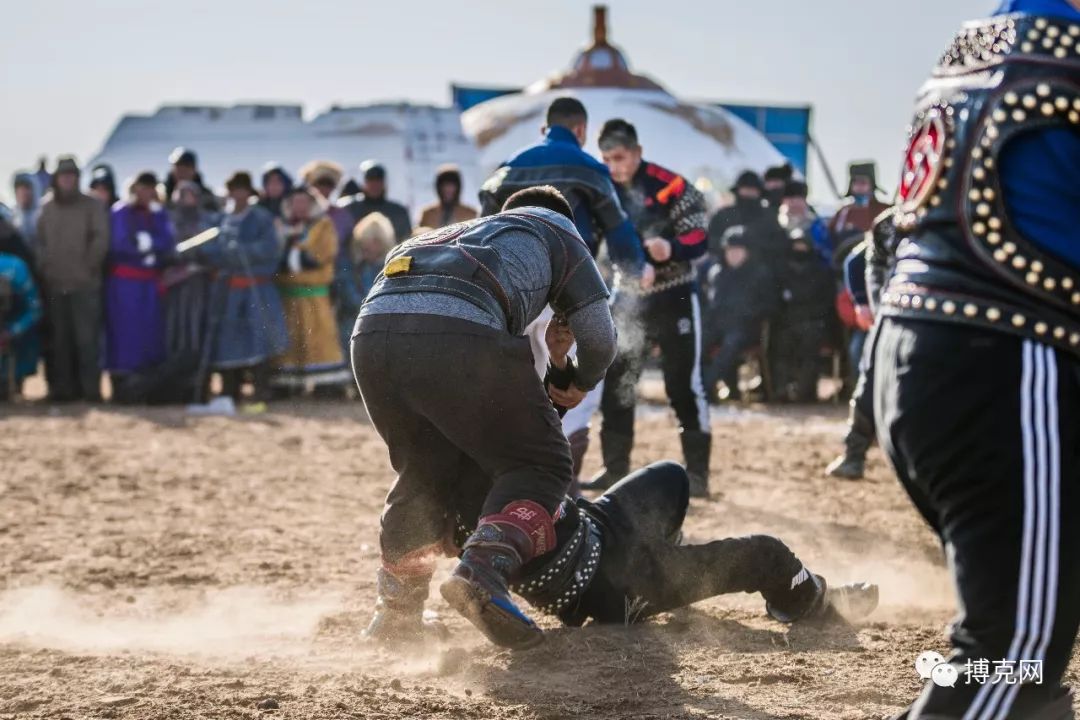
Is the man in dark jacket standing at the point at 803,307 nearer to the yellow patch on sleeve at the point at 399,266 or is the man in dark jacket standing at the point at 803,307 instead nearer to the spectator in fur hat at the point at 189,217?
the spectator in fur hat at the point at 189,217

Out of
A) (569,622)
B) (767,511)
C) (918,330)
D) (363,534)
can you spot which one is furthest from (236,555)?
(918,330)

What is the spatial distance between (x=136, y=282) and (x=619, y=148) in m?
7.04

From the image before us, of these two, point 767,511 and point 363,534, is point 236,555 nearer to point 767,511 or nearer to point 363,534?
point 363,534

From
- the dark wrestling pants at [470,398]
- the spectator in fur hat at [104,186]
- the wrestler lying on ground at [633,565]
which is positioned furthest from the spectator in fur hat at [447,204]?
the dark wrestling pants at [470,398]

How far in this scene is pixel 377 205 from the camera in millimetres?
13875

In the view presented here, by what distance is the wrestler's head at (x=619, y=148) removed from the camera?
7.79 m

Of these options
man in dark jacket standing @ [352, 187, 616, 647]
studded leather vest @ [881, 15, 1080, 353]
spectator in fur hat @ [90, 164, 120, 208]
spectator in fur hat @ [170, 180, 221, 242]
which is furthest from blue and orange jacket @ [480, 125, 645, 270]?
spectator in fur hat @ [90, 164, 120, 208]

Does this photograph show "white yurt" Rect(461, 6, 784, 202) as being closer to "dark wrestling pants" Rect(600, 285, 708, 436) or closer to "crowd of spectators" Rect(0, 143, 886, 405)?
"crowd of spectators" Rect(0, 143, 886, 405)

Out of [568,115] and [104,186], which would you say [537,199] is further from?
[104,186]

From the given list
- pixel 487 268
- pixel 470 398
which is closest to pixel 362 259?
pixel 487 268

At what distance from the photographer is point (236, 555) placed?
662 cm

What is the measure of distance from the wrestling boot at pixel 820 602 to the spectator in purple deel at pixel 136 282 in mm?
9507

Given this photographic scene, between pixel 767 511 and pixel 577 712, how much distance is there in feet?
12.8

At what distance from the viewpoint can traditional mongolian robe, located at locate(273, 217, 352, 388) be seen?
43.2ft
